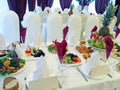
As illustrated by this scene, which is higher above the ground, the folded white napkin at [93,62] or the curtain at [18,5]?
the curtain at [18,5]

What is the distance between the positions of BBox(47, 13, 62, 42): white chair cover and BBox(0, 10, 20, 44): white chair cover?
40 cm

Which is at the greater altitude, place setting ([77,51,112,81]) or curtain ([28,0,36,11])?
curtain ([28,0,36,11])

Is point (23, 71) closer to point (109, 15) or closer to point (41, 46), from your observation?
point (41, 46)

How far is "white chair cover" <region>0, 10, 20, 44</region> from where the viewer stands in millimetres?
2301

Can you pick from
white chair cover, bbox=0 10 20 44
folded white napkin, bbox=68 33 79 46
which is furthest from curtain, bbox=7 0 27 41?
folded white napkin, bbox=68 33 79 46

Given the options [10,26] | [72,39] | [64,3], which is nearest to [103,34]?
[72,39]

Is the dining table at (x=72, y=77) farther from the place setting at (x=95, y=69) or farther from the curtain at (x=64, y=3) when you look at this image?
the curtain at (x=64, y=3)

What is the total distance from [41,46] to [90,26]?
0.94 meters

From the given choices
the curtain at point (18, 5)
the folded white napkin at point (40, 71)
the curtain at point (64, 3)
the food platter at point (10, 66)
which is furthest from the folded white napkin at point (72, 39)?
the curtain at point (64, 3)

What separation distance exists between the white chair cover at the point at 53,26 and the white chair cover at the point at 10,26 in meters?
0.40

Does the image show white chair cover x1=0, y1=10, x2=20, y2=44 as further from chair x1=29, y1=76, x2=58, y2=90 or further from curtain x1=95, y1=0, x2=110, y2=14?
curtain x1=95, y1=0, x2=110, y2=14

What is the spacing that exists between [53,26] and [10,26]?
53 centimetres

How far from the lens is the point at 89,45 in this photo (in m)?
2.04

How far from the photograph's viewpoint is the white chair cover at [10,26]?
230 centimetres
